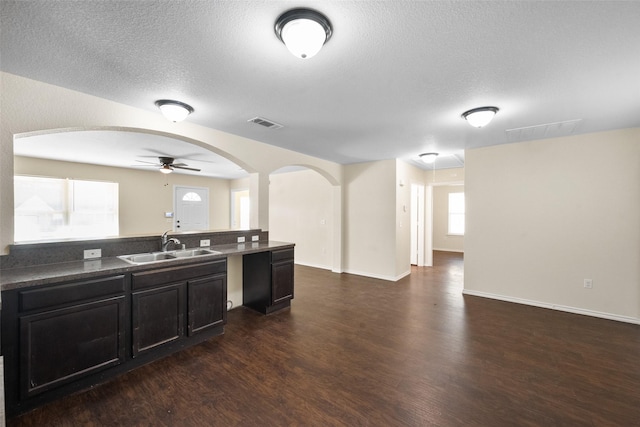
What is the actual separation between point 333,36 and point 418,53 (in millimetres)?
620

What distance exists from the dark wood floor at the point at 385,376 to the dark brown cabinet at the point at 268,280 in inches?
9.2

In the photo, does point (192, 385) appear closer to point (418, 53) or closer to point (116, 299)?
point (116, 299)

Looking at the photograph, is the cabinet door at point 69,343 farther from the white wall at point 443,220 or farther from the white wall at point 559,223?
the white wall at point 443,220

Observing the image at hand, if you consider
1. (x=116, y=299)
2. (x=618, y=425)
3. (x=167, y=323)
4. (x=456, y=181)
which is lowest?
(x=618, y=425)

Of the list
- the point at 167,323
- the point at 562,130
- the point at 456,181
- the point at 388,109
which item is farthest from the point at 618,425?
the point at 456,181

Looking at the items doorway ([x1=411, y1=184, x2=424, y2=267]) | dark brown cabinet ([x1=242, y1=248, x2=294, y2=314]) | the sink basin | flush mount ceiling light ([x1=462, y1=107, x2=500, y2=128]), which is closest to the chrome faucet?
the sink basin

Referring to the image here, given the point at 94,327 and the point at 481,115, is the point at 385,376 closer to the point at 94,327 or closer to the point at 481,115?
the point at 94,327

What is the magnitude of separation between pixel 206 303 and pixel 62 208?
5281mm

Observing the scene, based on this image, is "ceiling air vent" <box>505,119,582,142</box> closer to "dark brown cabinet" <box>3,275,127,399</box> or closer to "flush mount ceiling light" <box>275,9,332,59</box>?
"flush mount ceiling light" <box>275,9,332,59</box>

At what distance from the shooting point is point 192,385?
2068mm

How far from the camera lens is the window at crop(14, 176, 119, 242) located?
5.17 m

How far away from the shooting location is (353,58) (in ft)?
6.02

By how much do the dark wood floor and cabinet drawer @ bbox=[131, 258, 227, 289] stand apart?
29.3 inches

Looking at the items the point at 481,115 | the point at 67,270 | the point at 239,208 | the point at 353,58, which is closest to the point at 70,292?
the point at 67,270
